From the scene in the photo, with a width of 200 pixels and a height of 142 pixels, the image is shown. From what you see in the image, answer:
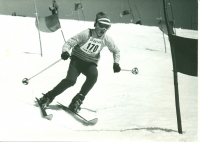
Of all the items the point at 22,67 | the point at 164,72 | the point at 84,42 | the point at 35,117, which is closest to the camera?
the point at 35,117

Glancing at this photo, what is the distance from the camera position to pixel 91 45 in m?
2.28

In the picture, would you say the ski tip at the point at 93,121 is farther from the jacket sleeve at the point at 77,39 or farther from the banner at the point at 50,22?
the banner at the point at 50,22

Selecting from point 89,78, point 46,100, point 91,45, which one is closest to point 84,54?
point 91,45

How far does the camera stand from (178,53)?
5.85ft

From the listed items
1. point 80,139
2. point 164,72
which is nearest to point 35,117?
point 80,139

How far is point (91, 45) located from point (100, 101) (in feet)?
1.97

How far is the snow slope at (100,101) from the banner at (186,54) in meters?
Result: 0.43

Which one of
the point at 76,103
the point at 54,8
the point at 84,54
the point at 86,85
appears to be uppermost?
the point at 54,8

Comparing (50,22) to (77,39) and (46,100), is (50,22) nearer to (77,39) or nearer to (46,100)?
(77,39)

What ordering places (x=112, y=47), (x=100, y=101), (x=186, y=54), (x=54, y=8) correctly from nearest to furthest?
(x=186, y=54) → (x=112, y=47) → (x=100, y=101) → (x=54, y=8)

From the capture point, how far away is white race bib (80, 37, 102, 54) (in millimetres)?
2275

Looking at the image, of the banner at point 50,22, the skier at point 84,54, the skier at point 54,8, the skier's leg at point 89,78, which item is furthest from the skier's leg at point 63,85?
the banner at point 50,22

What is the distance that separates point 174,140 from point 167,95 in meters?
0.90

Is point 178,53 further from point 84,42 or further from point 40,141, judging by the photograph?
point 40,141
